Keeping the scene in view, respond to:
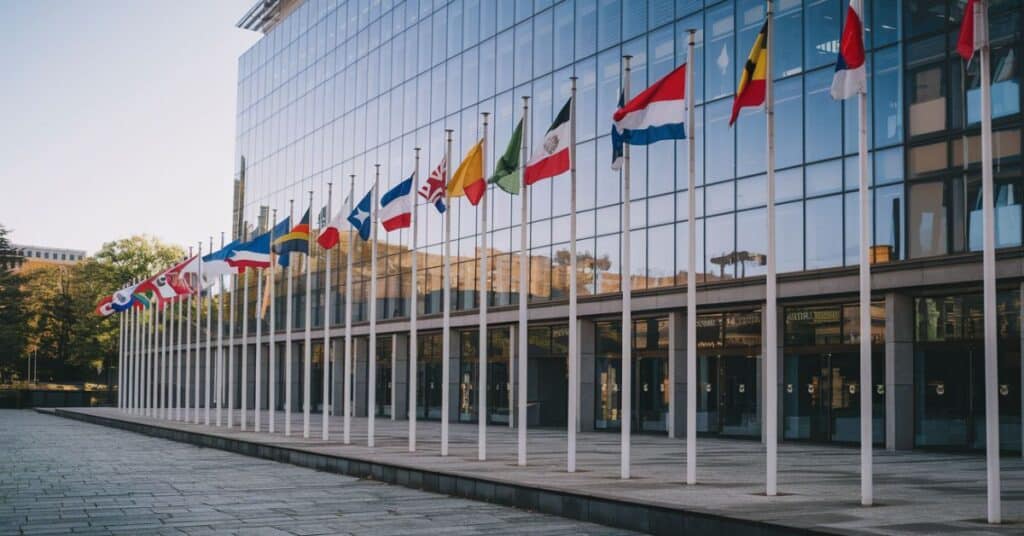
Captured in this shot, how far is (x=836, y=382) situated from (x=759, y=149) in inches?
302

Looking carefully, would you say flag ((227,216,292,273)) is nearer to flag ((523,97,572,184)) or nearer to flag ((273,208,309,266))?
flag ((273,208,309,266))

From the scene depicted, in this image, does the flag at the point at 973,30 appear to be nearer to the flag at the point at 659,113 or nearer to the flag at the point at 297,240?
the flag at the point at 659,113

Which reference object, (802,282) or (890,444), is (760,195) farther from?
(890,444)

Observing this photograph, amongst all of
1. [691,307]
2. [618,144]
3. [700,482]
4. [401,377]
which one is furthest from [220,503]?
[401,377]

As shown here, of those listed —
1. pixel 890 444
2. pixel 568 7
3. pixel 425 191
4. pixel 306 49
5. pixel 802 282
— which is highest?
pixel 306 49

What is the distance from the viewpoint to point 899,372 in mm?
29188

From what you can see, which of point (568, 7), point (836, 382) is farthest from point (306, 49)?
point (836, 382)

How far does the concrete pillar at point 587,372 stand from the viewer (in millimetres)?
40875

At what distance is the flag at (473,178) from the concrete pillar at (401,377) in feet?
96.2

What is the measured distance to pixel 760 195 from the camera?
33438 mm

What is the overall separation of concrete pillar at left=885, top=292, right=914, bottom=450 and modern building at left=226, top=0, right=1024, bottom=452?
59mm

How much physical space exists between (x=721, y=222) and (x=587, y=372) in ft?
30.5

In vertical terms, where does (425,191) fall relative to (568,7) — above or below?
below

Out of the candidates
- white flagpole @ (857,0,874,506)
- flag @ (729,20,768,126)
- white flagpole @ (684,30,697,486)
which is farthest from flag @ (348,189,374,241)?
white flagpole @ (857,0,874,506)
